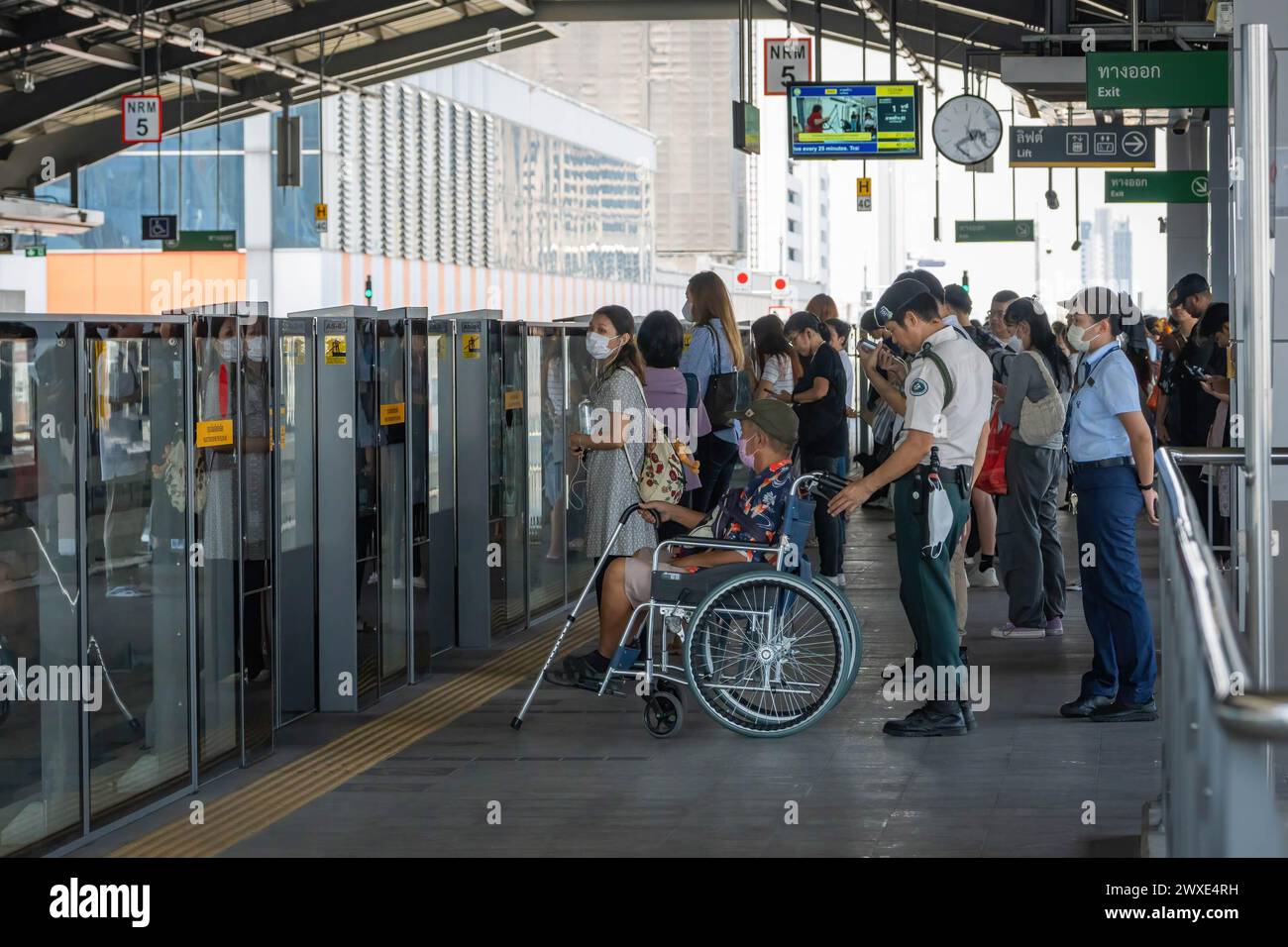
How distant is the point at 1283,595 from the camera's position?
6.91 metres

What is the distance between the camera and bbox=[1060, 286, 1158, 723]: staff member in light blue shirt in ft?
23.2

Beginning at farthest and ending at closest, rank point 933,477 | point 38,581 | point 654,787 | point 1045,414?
point 1045,414 < point 933,477 < point 654,787 < point 38,581

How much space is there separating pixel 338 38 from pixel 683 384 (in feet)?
65.7

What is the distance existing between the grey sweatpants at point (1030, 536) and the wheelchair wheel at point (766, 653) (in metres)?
2.72

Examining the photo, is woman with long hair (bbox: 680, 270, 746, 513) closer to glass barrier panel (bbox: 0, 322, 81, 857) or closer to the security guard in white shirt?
the security guard in white shirt

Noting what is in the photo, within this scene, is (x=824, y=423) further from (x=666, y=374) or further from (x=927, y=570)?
(x=927, y=570)

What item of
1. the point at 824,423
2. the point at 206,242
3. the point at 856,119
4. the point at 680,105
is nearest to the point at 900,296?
the point at 824,423

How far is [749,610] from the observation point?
6.89m

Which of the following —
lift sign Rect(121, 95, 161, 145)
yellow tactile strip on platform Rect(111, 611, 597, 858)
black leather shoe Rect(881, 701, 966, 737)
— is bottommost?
yellow tactile strip on platform Rect(111, 611, 597, 858)

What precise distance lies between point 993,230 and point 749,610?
85.1ft

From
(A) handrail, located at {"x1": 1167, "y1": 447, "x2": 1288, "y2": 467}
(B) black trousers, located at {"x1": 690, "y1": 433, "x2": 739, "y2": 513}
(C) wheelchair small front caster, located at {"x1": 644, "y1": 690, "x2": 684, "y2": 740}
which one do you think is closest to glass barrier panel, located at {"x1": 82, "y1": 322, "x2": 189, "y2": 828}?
(C) wheelchair small front caster, located at {"x1": 644, "y1": 690, "x2": 684, "y2": 740}

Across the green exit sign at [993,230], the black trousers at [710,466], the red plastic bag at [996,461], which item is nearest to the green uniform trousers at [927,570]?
the black trousers at [710,466]

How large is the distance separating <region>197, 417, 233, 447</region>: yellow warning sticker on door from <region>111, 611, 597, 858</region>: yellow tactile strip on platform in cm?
120
